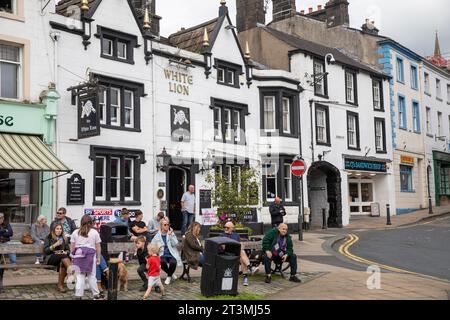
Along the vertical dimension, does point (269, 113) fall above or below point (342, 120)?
below

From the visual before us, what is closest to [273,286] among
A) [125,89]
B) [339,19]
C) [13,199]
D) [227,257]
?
[227,257]

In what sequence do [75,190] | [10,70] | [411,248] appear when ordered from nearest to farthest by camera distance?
[10,70] → [75,190] → [411,248]

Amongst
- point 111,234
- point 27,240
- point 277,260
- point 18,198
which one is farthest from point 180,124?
point 277,260

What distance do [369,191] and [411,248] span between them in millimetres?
15177

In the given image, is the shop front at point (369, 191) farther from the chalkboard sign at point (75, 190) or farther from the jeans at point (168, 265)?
the jeans at point (168, 265)

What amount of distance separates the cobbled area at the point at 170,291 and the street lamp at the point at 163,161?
877cm

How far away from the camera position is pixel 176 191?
21.9 meters

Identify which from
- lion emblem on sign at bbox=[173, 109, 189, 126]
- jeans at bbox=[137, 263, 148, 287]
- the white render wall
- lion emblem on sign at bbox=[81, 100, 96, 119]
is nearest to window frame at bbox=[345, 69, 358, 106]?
the white render wall

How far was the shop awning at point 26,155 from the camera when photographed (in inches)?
579

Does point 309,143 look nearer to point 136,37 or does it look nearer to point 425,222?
point 425,222

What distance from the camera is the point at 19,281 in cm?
1144

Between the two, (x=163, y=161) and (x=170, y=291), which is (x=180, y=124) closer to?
(x=163, y=161)

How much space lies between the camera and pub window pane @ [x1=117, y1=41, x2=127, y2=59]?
1976 cm

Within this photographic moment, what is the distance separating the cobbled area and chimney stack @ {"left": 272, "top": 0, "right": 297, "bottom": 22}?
86.4 feet
